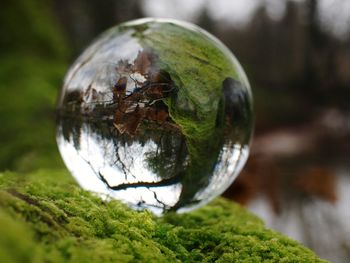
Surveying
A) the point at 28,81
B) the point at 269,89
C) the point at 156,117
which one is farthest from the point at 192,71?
the point at 269,89

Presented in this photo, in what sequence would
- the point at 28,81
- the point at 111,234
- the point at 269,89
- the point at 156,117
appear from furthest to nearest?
the point at 269,89 < the point at 28,81 < the point at 156,117 < the point at 111,234

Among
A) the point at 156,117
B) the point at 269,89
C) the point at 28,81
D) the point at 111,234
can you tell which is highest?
the point at 156,117

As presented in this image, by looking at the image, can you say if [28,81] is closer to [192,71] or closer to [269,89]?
[192,71]

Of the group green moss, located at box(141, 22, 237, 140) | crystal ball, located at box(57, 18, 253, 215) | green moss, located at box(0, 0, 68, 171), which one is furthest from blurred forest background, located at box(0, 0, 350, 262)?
green moss, located at box(141, 22, 237, 140)

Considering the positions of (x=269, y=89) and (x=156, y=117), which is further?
(x=269, y=89)

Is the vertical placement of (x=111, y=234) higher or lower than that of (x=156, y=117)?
lower

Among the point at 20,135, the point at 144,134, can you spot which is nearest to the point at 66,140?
the point at 144,134

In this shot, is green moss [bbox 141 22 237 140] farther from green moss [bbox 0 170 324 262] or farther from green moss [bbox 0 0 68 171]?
green moss [bbox 0 0 68 171]
